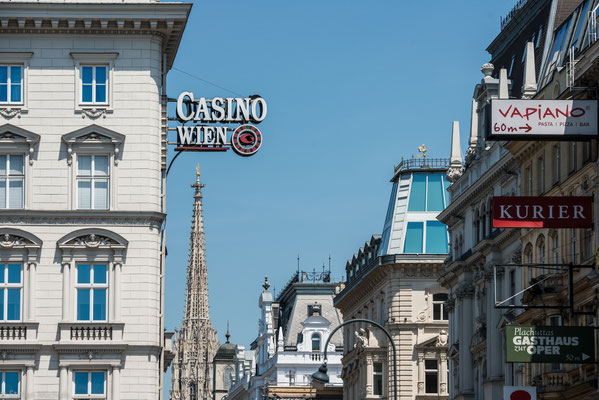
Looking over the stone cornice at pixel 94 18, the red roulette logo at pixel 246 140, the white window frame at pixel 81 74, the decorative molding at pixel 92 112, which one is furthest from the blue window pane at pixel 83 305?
the stone cornice at pixel 94 18

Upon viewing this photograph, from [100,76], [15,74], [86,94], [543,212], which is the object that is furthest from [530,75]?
[15,74]

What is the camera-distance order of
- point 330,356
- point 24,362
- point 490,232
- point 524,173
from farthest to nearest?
point 330,356, point 490,232, point 524,173, point 24,362

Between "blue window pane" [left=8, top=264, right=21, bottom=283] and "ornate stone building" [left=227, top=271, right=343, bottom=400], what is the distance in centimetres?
6874

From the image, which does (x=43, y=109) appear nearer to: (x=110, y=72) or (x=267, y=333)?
(x=110, y=72)

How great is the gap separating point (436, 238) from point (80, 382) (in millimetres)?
47162

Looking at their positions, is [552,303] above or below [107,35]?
below

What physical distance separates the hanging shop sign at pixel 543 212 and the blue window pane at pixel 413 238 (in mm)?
45538

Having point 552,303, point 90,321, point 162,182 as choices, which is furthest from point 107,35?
point 552,303

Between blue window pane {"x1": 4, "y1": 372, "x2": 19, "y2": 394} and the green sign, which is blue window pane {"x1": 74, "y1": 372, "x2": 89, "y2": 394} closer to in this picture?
blue window pane {"x1": 4, "y1": 372, "x2": 19, "y2": 394}

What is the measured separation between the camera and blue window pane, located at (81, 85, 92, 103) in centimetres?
6134

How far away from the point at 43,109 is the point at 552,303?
19940 millimetres

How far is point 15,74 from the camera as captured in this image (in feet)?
201

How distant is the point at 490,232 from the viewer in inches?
3201

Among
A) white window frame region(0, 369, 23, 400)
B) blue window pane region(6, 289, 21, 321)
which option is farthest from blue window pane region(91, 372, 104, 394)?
blue window pane region(6, 289, 21, 321)
